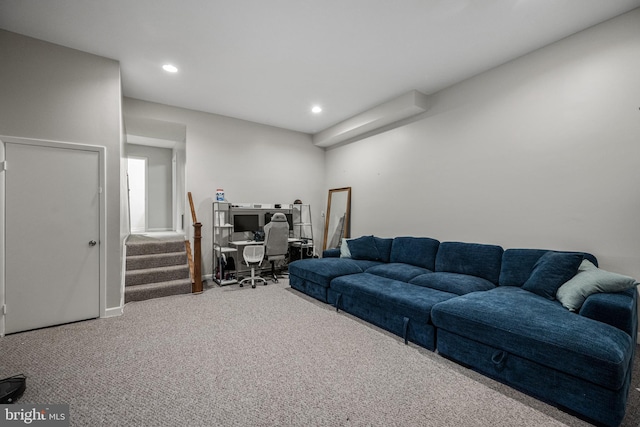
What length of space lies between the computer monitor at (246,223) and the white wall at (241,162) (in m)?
0.37

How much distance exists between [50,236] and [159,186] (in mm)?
4479

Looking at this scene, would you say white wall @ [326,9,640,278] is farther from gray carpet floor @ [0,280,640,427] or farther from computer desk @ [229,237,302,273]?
computer desk @ [229,237,302,273]

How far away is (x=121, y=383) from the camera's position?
209 cm

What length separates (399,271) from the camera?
12.4ft

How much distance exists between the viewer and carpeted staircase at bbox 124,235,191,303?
414 cm

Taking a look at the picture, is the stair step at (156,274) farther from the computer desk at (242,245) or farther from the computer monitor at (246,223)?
the computer monitor at (246,223)

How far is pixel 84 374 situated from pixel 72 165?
2.33 m

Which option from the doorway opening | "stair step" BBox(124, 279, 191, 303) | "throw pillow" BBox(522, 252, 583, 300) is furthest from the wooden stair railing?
"throw pillow" BBox(522, 252, 583, 300)

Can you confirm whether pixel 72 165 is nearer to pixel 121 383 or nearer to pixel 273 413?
pixel 121 383

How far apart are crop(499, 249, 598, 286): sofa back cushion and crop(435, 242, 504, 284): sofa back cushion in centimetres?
12

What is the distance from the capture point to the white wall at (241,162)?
5148 millimetres

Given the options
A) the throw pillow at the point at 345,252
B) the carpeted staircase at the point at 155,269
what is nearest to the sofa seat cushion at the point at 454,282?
the throw pillow at the point at 345,252

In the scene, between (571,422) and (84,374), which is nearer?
(571,422)

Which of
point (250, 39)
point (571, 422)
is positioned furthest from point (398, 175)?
point (571, 422)
